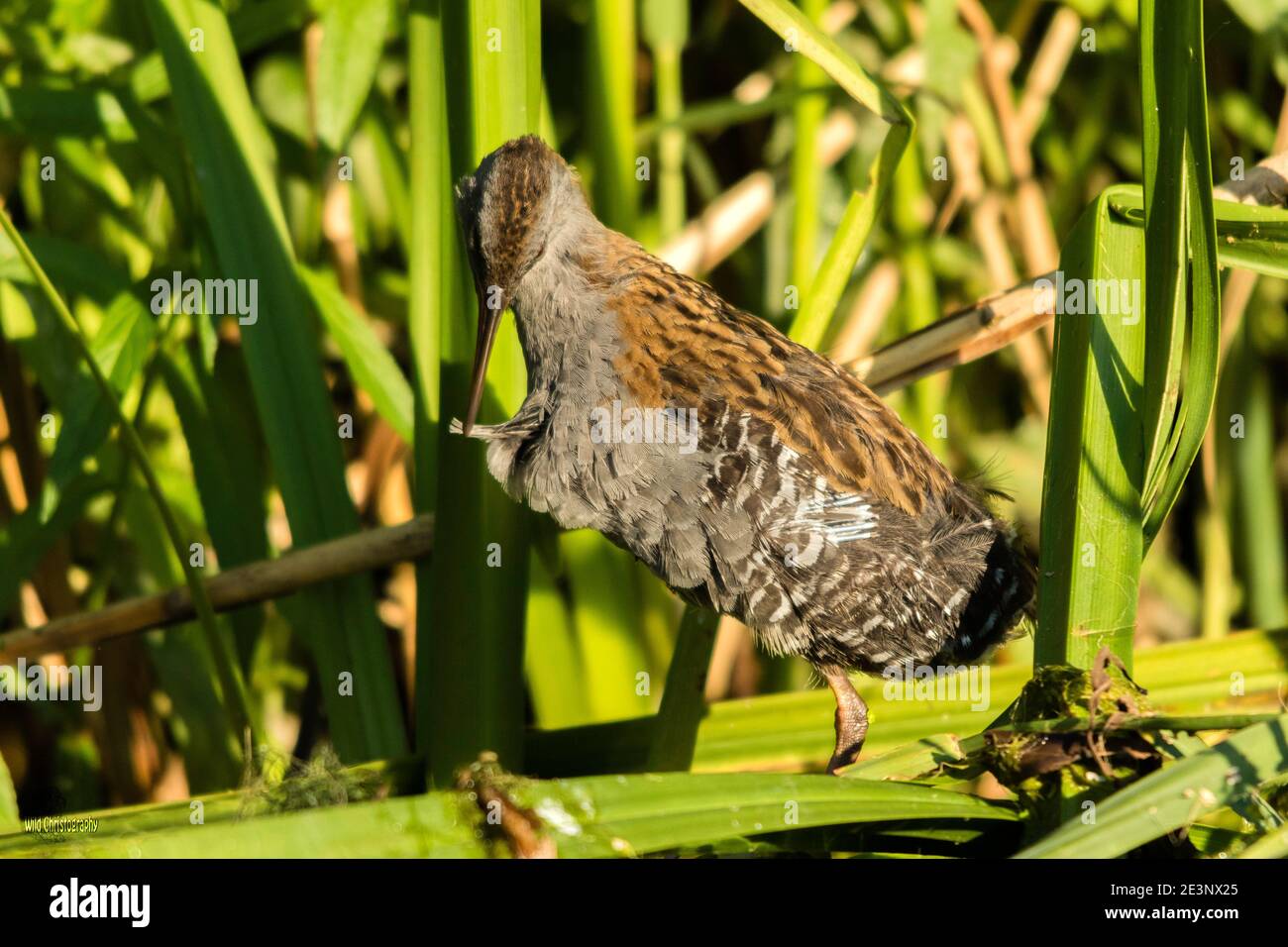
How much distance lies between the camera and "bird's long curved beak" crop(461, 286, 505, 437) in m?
1.78

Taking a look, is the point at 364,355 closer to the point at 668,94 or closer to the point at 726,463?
the point at 726,463

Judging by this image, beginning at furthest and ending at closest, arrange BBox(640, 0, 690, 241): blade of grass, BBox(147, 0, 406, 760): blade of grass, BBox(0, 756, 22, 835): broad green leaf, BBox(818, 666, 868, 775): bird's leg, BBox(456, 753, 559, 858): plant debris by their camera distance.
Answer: BBox(640, 0, 690, 241): blade of grass
BBox(818, 666, 868, 775): bird's leg
BBox(147, 0, 406, 760): blade of grass
BBox(0, 756, 22, 835): broad green leaf
BBox(456, 753, 559, 858): plant debris

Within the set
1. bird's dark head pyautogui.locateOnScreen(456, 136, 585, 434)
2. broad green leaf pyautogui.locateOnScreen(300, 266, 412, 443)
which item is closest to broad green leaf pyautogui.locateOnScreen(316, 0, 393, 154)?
broad green leaf pyautogui.locateOnScreen(300, 266, 412, 443)

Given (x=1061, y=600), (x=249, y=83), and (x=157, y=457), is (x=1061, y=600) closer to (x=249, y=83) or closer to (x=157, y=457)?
(x=157, y=457)

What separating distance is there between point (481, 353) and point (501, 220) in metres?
0.25

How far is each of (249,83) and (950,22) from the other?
5.54 ft
